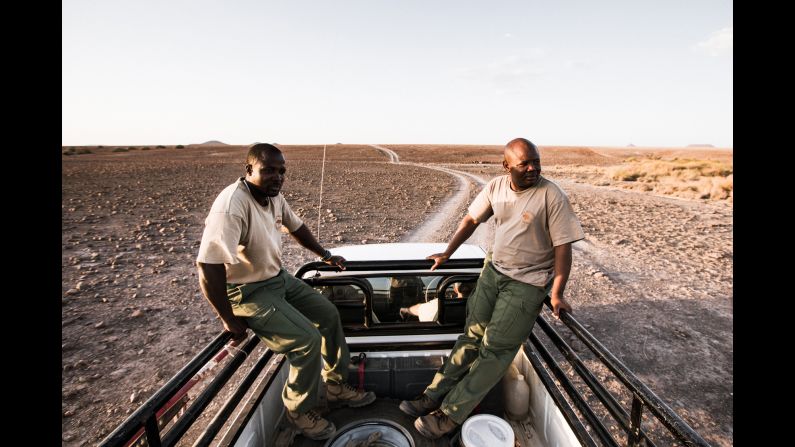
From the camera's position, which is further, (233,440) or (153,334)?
(153,334)

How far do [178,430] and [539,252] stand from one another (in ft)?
7.18

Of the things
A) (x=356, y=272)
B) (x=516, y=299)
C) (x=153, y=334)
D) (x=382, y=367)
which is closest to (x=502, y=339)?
(x=516, y=299)

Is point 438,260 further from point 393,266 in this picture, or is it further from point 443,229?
point 443,229

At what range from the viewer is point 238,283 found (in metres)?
2.43

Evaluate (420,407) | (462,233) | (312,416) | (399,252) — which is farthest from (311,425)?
(462,233)

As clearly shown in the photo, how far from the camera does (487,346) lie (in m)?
2.51

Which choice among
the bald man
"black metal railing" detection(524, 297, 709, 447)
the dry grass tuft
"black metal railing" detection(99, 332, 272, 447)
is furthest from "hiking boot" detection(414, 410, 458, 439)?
the dry grass tuft

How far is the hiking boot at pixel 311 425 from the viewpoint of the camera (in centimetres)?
245

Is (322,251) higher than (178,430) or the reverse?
higher

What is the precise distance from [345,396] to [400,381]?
422 mm

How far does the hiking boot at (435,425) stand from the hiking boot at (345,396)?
460 mm
